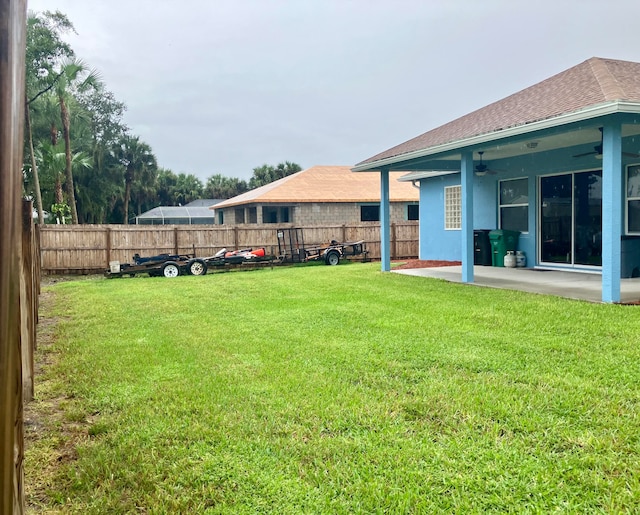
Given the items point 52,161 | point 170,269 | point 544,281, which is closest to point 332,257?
point 170,269

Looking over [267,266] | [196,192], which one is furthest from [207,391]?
[196,192]

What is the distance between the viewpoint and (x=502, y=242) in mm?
15148

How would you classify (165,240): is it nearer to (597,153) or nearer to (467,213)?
(467,213)

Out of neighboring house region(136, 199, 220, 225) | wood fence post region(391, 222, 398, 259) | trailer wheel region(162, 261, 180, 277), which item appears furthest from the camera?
neighboring house region(136, 199, 220, 225)

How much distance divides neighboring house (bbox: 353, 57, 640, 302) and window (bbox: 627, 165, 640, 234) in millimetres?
21

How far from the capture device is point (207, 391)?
4.95m

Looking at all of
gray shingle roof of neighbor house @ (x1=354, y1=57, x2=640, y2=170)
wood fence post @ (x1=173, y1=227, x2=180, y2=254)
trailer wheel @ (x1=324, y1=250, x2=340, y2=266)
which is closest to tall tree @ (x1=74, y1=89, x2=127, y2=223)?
wood fence post @ (x1=173, y1=227, x2=180, y2=254)

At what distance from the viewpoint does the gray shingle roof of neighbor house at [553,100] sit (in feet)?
29.5

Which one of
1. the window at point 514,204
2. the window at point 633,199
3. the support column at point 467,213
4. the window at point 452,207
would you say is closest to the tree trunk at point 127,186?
the window at point 452,207

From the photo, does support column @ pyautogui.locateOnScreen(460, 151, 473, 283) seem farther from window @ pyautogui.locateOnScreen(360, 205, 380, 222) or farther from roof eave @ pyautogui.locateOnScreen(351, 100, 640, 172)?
window @ pyautogui.locateOnScreen(360, 205, 380, 222)

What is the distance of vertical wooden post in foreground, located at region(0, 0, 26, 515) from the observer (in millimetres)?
1000

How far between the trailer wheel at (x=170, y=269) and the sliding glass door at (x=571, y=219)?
34.6 feet

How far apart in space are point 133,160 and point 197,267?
27.7 m

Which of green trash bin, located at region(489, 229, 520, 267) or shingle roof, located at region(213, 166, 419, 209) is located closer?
green trash bin, located at region(489, 229, 520, 267)
